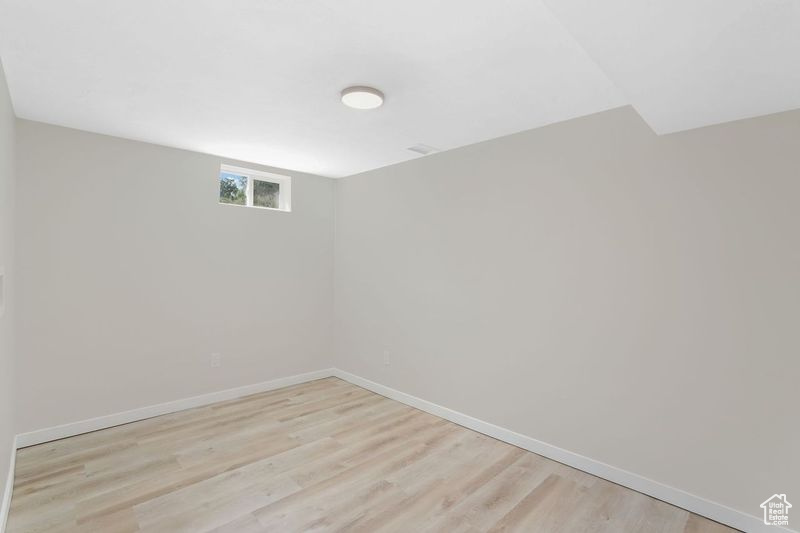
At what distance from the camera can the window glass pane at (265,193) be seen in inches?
169

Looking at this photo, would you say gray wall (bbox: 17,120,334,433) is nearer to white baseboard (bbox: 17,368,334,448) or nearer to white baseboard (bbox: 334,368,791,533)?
white baseboard (bbox: 17,368,334,448)

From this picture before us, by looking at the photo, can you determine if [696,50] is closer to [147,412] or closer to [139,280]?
[139,280]

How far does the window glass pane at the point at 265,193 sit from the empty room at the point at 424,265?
14cm

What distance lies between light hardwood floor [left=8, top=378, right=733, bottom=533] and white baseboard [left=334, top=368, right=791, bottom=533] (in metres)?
0.05

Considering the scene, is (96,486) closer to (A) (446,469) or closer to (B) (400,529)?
(B) (400,529)

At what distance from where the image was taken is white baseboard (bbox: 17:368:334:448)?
115 inches

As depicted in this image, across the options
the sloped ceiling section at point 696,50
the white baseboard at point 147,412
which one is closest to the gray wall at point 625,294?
the sloped ceiling section at point 696,50

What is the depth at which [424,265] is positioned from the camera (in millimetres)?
3779

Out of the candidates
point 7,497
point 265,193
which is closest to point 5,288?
point 7,497

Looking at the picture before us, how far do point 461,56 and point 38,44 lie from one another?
205 centimetres

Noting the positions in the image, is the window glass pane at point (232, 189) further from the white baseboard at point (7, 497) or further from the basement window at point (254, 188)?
the white baseboard at point (7, 497)

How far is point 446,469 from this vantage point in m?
2.66

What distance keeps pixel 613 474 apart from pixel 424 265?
2208mm

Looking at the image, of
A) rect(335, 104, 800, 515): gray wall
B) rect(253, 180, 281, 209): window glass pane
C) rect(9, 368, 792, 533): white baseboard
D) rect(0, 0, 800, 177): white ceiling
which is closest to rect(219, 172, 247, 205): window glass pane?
rect(253, 180, 281, 209): window glass pane
